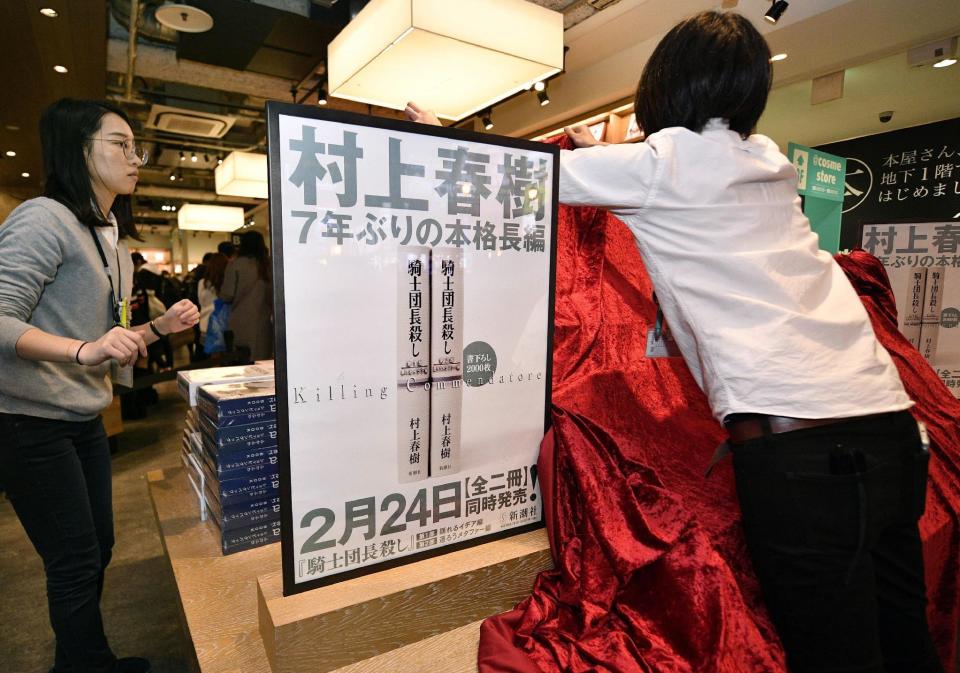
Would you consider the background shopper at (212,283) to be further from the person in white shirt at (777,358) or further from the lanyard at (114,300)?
the person in white shirt at (777,358)

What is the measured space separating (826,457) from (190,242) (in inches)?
891

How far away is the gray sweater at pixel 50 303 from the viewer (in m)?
1.18

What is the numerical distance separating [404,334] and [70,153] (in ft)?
3.30

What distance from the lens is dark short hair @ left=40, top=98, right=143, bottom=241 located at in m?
1.36

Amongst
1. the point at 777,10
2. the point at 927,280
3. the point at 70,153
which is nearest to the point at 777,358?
the point at 70,153

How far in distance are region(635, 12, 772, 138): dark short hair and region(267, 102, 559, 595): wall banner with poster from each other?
1.02 feet

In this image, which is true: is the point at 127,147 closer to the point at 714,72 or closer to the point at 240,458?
the point at 240,458

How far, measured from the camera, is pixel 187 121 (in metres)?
5.83

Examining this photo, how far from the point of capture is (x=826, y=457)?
3.05ft

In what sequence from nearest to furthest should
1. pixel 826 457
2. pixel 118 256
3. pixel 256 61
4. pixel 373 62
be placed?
1. pixel 826 457
2. pixel 118 256
3. pixel 373 62
4. pixel 256 61

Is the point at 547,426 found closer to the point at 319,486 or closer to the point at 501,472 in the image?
the point at 501,472

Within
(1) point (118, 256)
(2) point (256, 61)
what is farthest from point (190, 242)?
(1) point (118, 256)

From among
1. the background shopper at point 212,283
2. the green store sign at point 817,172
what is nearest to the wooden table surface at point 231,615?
the green store sign at point 817,172

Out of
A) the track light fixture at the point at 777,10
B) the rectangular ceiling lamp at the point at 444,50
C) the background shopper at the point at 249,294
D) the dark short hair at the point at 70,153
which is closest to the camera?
the dark short hair at the point at 70,153
